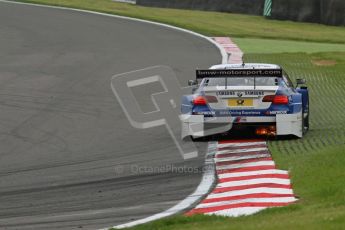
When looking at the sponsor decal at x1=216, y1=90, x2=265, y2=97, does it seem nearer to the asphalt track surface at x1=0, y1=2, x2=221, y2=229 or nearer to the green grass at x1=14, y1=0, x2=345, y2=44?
the asphalt track surface at x1=0, y1=2, x2=221, y2=229

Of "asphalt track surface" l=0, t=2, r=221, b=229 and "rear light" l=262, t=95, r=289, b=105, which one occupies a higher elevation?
"rear light" l=262, t=95, r=289, b=105

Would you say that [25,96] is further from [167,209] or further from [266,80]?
[167,209]

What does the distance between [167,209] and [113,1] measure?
3740cm

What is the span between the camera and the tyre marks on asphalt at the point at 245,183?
9.91m

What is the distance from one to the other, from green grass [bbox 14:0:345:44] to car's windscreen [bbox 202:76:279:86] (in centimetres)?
2015

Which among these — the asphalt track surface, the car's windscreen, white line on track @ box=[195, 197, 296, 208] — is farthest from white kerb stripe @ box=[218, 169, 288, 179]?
the car's windscreen

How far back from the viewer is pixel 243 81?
14906mm

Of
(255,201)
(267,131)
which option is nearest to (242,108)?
(267,131)

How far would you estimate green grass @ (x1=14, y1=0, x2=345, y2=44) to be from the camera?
117ft

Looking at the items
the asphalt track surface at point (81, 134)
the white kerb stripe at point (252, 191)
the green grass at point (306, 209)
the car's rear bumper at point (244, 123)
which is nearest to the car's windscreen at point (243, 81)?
the car's rear bumper at point (244, 123)

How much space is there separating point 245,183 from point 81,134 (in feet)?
17.1

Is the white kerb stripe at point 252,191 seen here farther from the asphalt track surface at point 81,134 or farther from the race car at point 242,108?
the race car at point 242,108

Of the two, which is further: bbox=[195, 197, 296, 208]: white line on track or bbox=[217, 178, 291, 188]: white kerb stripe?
bbox=[217, 178, 291, 188]: white kerb stripe

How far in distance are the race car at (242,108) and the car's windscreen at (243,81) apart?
0.06 ft
